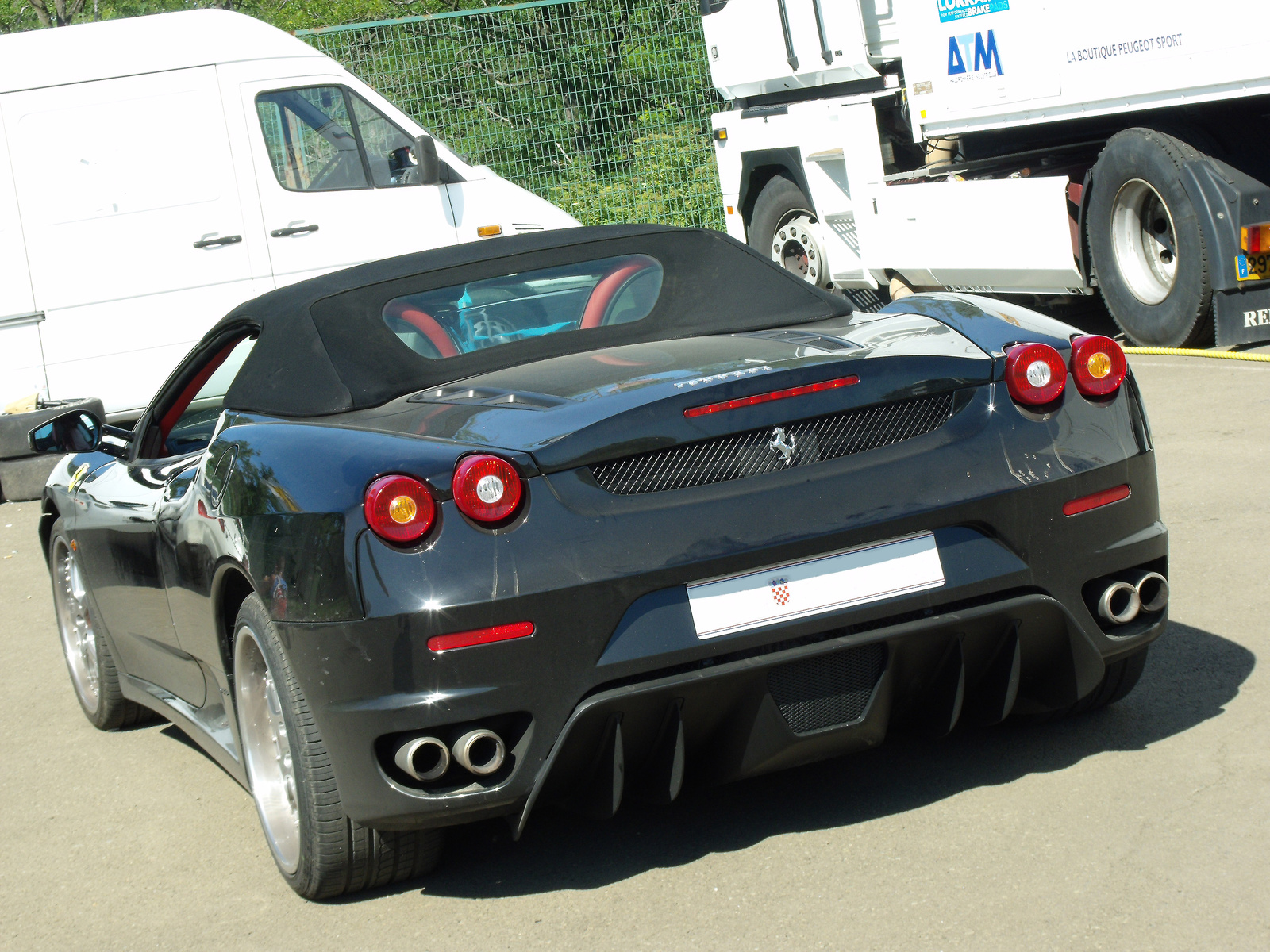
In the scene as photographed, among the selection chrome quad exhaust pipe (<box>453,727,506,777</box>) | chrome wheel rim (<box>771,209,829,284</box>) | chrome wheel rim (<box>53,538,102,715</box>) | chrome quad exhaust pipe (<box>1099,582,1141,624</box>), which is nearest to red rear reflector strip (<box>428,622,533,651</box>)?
chrome quad exhaust pipe (<box>453,727,506,777</box>)

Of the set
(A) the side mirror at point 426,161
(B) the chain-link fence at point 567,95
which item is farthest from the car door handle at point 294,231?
(B) the chain-link fence at point 567,95

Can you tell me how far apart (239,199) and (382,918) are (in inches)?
302

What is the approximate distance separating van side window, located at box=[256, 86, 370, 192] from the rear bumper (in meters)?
7.67

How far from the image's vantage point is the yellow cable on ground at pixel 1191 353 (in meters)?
8.38

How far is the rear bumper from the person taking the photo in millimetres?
3031

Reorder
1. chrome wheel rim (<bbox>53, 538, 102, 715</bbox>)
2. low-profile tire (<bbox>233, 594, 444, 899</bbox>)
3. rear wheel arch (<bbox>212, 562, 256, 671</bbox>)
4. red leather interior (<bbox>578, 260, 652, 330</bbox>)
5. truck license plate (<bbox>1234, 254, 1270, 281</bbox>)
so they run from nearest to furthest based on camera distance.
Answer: low-profile tire (<bbox>233, 594, 444, 899</bbox>), rear wheel arch (<bbox>212, 562, 256, 671</bbox>), red leather interior (<bbox>578, 260, 652, 330</bbox>), chrome wheel rim (<bbox>53, 538, 102, 715</bbox>), truck license plate (<bbox>1234, 254, 1270, 281</bbox>)

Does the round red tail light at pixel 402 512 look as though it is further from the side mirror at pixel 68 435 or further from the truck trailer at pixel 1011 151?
the truck trailer at pixel 1011 151

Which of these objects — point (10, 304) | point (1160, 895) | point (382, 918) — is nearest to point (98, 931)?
point (382, 918)

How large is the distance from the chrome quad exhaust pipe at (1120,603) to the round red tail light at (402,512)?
1.48 m

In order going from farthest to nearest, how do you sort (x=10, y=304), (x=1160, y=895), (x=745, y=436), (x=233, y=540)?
(x=10, y=304) → (x=233, y=540) → (x=745, y=436) → (x=1160, y=895)

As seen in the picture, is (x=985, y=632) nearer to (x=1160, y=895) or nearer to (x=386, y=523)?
(x=1160, y=895)

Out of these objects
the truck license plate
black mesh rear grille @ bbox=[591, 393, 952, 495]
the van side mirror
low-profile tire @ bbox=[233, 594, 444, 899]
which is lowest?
low-profile tire @ bbox=[233, 594, 444, 899]

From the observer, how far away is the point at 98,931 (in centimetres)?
354

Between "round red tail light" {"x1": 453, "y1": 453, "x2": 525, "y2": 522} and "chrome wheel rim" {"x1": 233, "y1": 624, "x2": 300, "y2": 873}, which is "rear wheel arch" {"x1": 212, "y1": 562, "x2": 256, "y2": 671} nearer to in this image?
"chrome wheel rim" {"x1": 233, "y1": 624, "x2": 300, "y2": 873}
